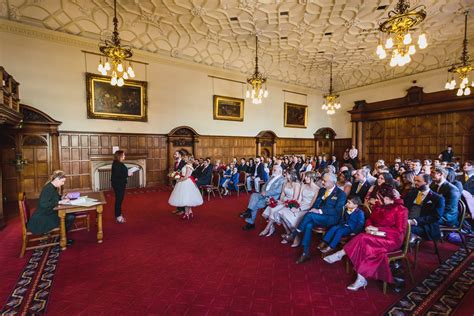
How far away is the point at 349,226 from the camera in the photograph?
3318mm

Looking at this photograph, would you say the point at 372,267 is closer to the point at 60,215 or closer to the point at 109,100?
the point at 60,215

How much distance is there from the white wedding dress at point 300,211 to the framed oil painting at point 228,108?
8.73 metres

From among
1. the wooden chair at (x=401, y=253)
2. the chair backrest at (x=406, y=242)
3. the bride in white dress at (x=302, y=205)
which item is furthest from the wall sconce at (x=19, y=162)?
the chair backrest at (x=406, y=242)

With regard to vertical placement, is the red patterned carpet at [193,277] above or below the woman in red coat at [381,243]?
below

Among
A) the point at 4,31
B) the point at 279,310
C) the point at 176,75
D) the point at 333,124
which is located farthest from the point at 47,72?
the point at 333,124

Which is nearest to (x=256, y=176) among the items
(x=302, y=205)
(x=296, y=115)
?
(x=302, y=205)

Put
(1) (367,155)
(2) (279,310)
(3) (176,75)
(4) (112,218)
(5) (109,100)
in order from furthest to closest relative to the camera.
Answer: (1) (367,155)
(3) (176,75)
(5) (109,100)
(4) (112,218)
(2) (279,310)

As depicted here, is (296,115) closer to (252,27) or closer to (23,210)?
(252,27)

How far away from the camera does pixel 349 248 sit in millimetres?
2869

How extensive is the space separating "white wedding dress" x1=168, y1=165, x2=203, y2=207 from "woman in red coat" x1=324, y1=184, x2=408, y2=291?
354 centimetres

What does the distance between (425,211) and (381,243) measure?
142cm

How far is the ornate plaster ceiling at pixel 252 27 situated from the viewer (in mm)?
7543

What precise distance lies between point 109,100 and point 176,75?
125 inches

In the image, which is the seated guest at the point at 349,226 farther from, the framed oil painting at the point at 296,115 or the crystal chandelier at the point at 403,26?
the framed oil painting at the point at 296,115
